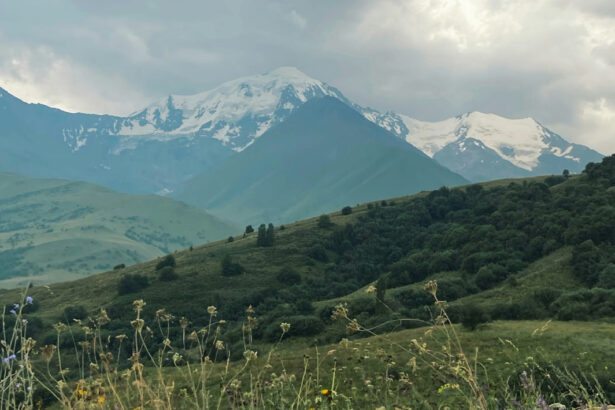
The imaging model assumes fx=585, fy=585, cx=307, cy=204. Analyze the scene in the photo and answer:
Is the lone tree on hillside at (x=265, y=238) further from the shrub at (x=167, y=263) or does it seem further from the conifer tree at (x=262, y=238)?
the shrub at (x=167, y=263)

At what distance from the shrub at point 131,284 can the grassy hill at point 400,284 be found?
1.14ft

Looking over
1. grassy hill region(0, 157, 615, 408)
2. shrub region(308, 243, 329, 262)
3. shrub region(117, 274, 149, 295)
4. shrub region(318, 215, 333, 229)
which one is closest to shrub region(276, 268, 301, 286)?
grassy hill region(0, 157, 615, 408)

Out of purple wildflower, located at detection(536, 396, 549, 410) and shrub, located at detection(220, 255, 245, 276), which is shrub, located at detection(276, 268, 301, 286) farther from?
purple wildflower, located at detection(536, 396, 549, 410)

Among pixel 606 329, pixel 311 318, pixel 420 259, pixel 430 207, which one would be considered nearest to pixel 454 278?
pixel 420 259

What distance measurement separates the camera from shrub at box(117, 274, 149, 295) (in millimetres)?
126875

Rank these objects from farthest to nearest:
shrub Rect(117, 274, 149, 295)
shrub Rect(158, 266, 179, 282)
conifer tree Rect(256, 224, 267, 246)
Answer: conifer tree Rect(256, 224, 267, 246) → shrub Rect(158, 266, 179, 282) → shrub Rect(117, 274, 149, 295)

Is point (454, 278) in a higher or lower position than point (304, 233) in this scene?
lower

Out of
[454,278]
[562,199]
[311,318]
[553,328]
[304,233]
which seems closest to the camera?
[553,328]

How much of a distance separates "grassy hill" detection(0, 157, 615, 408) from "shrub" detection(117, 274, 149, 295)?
0.35 meters

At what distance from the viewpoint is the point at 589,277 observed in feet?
261

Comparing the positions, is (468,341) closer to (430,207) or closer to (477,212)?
(477,212)

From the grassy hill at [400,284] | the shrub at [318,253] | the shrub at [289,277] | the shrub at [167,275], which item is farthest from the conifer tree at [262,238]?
the shrub at [167,275]

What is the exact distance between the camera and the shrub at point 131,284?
416ft

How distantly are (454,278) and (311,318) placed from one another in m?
34.8
